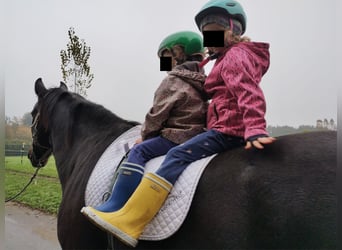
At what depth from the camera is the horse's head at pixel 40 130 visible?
384cm

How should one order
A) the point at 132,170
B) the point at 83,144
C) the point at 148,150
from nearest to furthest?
the point at 132,170
the point at 148,150
the point at 83,144

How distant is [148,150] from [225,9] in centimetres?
115

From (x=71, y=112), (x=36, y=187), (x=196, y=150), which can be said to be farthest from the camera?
(x=36, y=187)

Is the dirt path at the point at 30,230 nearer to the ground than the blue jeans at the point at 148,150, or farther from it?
nearer to the ground

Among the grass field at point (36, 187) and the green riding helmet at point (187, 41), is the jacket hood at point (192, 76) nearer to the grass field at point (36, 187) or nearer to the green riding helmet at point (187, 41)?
the green riding helmet at point (187, 41)

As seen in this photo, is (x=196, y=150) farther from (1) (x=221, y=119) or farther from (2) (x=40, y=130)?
(2) (x=40, y=130)

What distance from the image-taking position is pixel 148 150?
7.41 feet

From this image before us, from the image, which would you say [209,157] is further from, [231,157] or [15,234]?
[15,234]

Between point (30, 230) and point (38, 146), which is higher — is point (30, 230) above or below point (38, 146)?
below

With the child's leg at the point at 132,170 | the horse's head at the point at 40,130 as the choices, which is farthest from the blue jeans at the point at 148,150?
the horse's head at the point at 40,130

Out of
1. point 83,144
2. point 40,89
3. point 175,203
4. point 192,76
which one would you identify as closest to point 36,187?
point 40,89

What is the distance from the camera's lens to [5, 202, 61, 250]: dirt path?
5.85 metres

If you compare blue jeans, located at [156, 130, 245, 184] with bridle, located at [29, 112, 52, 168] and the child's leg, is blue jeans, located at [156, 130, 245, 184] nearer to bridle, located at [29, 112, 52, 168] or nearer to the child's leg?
the child's leg

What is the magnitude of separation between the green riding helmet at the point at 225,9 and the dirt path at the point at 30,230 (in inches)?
206
